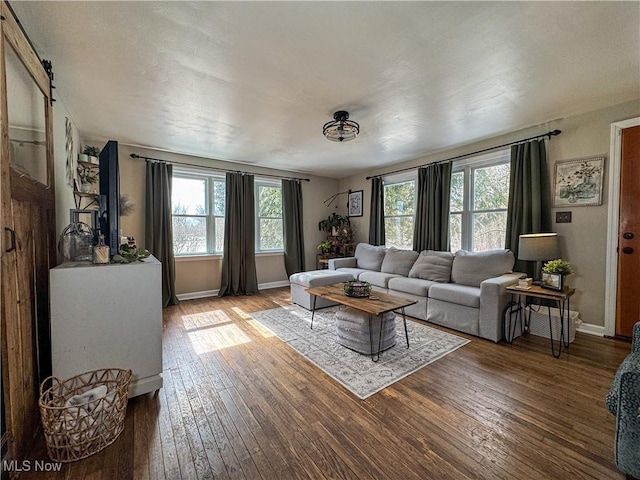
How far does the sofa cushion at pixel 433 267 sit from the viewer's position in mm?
3715

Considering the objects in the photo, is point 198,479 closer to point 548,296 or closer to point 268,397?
point 268,397

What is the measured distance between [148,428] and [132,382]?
Answer: 1.21ft

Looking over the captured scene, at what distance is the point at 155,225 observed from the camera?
4.23m

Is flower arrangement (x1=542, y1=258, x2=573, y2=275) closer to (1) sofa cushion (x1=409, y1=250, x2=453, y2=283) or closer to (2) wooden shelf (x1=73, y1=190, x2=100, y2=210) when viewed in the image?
(1) sofa cushion (x1=409, y1=250, x2=453, y2=283)

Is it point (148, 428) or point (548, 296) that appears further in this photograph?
point (548, 296)

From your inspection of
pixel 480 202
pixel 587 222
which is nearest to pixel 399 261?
pixel 480 202

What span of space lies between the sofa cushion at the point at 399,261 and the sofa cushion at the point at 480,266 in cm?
74

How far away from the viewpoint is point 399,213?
Result: 204 inches

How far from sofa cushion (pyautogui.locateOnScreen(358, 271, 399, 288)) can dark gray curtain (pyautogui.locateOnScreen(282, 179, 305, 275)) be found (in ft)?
5.74

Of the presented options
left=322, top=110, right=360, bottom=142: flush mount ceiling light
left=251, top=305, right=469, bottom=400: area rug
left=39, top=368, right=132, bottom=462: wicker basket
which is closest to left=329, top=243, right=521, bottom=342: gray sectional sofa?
left=251, top=305, right=469, bottom=400: area rug

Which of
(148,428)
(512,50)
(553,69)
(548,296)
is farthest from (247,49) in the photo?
(548,296)

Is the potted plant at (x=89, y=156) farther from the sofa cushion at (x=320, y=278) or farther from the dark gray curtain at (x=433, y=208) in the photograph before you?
the dark gray curtain at (x=433, y=208)

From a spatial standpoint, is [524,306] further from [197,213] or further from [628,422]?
[197,213]

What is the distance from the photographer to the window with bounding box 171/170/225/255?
4613 millimetres
